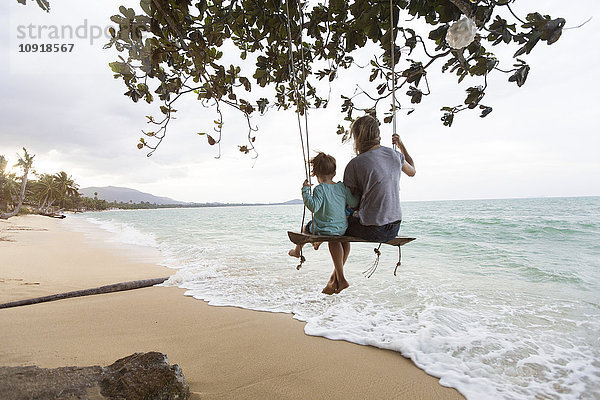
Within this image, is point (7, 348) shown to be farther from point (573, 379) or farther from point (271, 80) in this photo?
point (573, 379)

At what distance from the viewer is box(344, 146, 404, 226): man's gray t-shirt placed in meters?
2.62

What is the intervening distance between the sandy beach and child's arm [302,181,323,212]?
170 cm

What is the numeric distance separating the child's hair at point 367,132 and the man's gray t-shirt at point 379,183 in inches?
3.3

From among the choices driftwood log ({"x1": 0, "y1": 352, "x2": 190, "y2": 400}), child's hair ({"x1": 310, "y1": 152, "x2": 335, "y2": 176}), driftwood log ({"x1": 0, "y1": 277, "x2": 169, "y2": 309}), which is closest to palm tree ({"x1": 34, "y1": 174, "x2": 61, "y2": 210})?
driftwood log ({"x1": 0, "y1": 277, "x2": 169, "y2": 309})

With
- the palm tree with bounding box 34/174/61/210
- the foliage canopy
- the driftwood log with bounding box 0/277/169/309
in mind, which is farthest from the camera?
the palm tree with bounding box 34/174/61/210

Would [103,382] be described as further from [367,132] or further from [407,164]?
[407,164]

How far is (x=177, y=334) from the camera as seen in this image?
4055mm

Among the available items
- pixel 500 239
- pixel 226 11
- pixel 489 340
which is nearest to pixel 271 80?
pixel 226 11

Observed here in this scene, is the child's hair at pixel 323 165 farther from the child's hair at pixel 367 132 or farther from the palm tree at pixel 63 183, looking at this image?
the palm tree at pixel 63 183

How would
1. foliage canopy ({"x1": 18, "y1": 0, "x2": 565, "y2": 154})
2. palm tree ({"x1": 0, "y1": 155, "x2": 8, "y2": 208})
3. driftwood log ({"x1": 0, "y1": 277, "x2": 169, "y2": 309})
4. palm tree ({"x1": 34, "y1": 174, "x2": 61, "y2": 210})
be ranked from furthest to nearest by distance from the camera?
palm tree ({"x1": 34, "y1": 174, "x2": 61, "y2": 210}) → palm tree ({"x1": 0, "y1": 155, "x2": 8, "y2": 208}) → driftwood log ({"x1": 0, "y1": 277, "x2": 169, "y2": 309}) → foliage canopy ({"x1": 18, "y1": 0, "x2": 565, "y2": 154})

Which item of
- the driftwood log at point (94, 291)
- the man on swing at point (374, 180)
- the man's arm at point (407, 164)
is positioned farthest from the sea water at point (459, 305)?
the man's arm at point (407, 164)

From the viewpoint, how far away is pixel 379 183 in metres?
2.62

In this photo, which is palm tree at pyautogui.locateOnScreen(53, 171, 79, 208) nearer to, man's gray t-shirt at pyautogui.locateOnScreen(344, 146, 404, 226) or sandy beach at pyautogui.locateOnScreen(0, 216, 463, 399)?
sandy beach at pyautogui.locateOnScreen(0, 216, 463, 399)

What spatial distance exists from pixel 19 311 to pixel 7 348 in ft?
4.84
